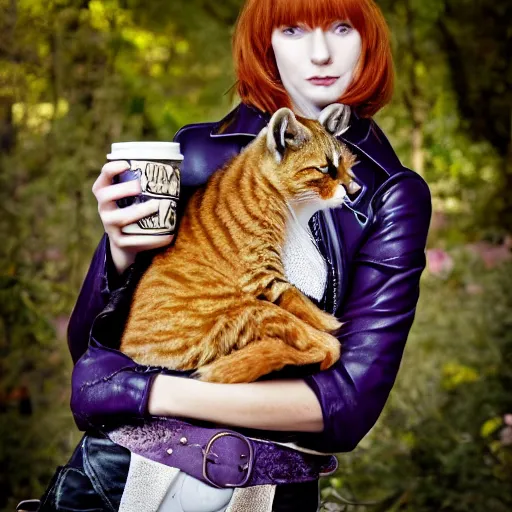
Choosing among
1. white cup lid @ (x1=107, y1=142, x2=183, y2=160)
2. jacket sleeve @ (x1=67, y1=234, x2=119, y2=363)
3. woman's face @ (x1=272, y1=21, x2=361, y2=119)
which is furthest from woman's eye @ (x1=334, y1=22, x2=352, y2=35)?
jacket sleeve @ (x1=67, y1=234, x2=119, y2=363)

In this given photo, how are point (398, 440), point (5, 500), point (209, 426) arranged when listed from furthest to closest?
point (398, 440), point (5, 500), point (209, 426)

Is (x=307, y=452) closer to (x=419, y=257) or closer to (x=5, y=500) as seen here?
(x=419, y=257)

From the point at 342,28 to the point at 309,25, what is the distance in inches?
2.8

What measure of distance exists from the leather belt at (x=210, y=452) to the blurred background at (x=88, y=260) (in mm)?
1143

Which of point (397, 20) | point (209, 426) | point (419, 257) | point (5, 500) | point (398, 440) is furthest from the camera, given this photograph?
point (397, 20)

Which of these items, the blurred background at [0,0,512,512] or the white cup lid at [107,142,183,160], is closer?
the white cup lid at [107,142,183,160]

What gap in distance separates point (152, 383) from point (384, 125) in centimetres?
314

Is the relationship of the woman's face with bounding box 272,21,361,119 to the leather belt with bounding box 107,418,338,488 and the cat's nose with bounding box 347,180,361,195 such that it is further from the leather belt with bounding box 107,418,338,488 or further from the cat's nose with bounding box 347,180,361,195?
the leather belt with bounding box 107,418,338,488

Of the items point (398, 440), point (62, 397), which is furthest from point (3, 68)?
point (398, 440)

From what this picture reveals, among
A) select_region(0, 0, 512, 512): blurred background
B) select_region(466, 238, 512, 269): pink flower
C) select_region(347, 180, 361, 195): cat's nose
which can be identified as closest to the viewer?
select_region(347, 180, 361, 195): cat's nose

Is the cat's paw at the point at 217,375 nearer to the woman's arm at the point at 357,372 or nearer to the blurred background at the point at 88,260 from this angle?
the woman's arm at the point at 357,372

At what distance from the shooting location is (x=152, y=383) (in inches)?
71.2

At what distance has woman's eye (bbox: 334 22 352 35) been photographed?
6.36 feet

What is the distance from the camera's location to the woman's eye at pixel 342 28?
1938mm
